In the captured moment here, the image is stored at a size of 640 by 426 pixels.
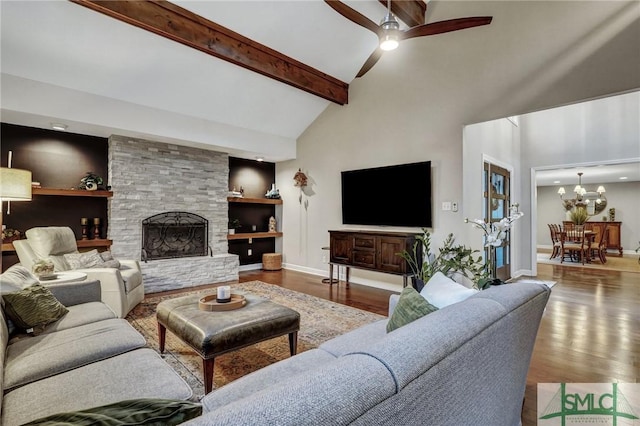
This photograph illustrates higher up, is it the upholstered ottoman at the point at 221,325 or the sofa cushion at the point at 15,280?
the sofa cushion at the point at 15,280

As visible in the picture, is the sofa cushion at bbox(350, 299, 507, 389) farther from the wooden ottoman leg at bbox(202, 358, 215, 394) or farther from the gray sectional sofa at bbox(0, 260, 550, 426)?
the wooden ottoman leg at bbox(202, 358, 215, 394)

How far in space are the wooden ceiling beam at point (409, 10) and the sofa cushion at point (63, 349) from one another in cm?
448

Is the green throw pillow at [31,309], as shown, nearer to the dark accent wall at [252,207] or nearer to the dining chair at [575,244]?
the dark accent wall at [252,207]

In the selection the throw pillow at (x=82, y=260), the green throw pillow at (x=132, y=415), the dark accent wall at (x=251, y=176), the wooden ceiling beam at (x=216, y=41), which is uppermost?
the wooden ceiling beam at (x=216, y=41)

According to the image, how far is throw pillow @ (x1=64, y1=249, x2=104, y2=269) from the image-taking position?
143 inches

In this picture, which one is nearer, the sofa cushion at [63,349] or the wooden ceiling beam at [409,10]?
the sofa cushion at [63,349]

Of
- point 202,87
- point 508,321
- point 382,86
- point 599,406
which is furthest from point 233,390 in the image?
point 382,86

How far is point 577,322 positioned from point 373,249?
2.47m

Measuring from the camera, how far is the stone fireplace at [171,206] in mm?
4773

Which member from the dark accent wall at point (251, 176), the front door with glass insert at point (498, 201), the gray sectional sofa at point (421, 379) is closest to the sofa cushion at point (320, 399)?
the gray sectional sofa at point (421, 379)

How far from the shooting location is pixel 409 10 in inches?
164

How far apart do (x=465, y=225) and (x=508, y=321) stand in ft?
10.5

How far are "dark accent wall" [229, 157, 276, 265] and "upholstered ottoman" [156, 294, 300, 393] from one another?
4.05 meters

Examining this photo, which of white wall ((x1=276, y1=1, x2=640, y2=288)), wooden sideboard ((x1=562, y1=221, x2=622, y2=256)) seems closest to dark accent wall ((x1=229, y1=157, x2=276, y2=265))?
white wall ((x1=276, y1=1, x2=640, y2=288))
